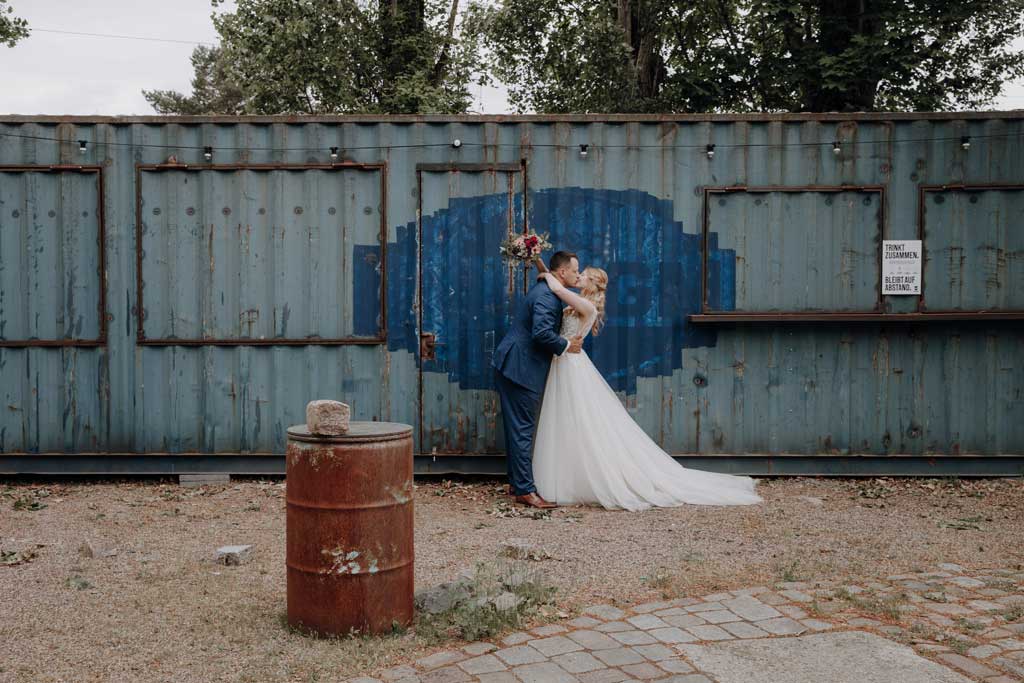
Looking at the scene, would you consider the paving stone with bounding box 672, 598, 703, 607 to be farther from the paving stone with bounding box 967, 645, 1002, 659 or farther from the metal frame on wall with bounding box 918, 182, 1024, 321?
the metal frame on wall with bounding box 918, 182, 1024, 321

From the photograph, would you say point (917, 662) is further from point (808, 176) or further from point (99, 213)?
point (99, 213)

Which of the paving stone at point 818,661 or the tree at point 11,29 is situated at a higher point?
the tree at point 11,29

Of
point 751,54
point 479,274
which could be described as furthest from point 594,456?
point 751,54

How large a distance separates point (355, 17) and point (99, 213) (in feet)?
57.5

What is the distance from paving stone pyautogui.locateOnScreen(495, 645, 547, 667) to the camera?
4.44m

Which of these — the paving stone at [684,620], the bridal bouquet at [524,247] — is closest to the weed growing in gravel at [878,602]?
the paving stone at [684,620]

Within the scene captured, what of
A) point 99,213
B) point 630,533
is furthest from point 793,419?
point 99,213

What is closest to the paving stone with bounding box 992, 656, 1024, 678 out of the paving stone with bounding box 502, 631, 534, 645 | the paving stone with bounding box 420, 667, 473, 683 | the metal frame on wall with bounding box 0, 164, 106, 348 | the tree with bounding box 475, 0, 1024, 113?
the paving stone with bounding box 502, 631, 534, 645

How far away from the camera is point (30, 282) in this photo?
28.9 feet

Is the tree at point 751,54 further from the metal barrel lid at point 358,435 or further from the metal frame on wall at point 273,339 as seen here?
the metal barrel lid at point 358,435

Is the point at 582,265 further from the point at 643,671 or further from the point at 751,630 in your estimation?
the point at 643,671

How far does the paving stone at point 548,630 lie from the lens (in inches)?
189

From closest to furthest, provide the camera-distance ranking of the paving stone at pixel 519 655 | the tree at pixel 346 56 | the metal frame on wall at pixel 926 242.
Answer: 1. the paving stone at pixel 519 655
2. the metal frame on wall at pixel 926 242
3. the tree at pixel 346 56

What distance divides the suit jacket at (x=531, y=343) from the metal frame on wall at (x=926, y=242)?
10.9 feet
